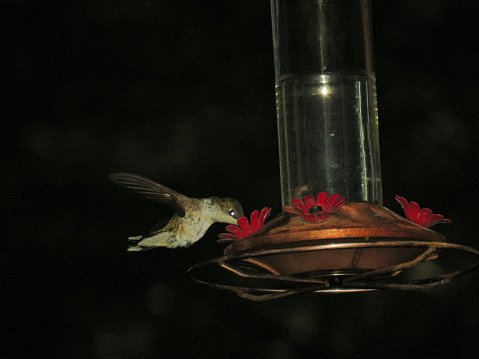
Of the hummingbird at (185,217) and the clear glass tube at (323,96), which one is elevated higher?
the clear glass tube at (323,96)

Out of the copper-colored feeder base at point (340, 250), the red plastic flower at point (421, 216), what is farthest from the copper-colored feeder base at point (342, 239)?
the red plastic flower at point (421, 216)

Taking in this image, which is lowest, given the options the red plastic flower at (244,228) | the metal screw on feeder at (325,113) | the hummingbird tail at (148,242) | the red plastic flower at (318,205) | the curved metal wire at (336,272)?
the hummingbird tail at (148,242)

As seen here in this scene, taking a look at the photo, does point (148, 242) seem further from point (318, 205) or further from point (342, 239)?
Result: point (342, 239)

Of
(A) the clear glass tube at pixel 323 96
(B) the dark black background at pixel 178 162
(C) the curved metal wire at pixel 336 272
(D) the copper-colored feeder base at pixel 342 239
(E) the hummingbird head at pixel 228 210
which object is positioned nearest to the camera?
(C) the curved metal wire at pixel 336 272

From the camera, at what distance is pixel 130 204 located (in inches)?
164

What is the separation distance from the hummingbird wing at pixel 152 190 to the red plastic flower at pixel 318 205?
798 mm

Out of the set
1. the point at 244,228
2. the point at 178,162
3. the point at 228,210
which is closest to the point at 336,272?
the point at 244,228

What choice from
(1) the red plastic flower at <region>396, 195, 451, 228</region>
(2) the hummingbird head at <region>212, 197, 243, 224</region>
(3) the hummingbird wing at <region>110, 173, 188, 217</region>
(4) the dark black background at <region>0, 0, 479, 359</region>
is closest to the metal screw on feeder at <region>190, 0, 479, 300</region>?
(1) the red plastic flower at <region>396, 195, 451, 228</region>

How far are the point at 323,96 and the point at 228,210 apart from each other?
2.60 ft

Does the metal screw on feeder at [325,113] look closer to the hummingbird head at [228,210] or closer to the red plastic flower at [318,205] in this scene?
the red plastic flower at [318,205]

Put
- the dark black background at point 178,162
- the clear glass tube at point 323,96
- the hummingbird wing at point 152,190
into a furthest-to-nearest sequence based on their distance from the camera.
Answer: the dark black background at point 178,162
the hummingbird wing at point 152,190
the clear glass tube at point 323,96

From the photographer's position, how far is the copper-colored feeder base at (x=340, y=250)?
5.12 feet

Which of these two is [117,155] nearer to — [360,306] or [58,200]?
[58,200]

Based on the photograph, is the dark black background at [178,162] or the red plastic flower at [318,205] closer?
the red plastic flower at [318,205]
